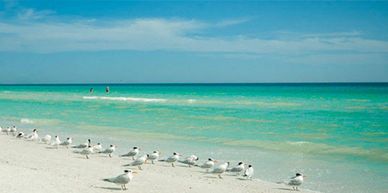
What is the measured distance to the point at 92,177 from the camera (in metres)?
10.0

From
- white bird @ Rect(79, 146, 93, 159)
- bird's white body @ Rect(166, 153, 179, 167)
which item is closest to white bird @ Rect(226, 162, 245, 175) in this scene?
bird's white body @ Rect(166, 153, 179, 167)

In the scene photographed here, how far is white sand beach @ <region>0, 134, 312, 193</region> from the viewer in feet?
28.1

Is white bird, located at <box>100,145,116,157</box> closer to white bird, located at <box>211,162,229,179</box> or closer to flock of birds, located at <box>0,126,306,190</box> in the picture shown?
flock of birds, located at <box>0,126,306,190</box>

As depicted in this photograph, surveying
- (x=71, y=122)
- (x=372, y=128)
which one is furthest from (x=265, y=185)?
(x=71, y=122)

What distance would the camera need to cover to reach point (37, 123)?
25.0 m

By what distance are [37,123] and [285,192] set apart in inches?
728

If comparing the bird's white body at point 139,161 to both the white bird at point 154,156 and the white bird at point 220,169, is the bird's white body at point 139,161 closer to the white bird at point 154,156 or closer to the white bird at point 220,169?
the white bird at point 154,156

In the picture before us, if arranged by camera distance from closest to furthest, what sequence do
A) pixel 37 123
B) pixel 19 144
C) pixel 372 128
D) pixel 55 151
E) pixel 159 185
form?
pixel 159 185, pixel 55 151, pixel 19 144, pixel 372 128, pixel 37 123

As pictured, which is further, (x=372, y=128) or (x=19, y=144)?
(x=372, y=128)

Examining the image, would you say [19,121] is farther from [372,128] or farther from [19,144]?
[372,128]

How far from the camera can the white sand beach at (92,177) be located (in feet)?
28.1

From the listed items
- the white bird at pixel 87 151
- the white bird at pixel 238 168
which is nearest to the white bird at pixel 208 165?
the white bird at pixel 238 168

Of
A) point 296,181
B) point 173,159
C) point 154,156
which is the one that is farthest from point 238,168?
point 154,156

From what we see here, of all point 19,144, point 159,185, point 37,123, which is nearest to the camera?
point 159,185
